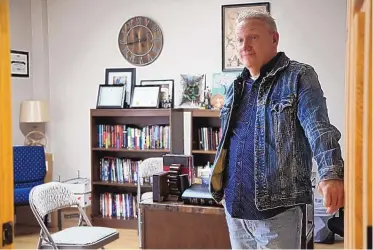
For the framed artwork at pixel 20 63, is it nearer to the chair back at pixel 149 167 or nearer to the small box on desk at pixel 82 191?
the small box on desk at pixel 82 191

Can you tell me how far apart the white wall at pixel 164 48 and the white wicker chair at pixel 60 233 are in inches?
92.5

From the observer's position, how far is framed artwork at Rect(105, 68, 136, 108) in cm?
586

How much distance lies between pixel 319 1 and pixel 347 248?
421 cm

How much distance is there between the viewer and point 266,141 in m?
1.94

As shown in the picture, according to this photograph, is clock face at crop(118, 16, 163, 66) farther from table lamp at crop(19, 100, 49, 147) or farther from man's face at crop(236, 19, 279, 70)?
man's face at crop(236, 19, 279, 70)

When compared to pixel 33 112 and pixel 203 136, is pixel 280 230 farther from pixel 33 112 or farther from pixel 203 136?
pixel 33 112

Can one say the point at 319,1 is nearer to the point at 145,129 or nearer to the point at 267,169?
the point at 145,129

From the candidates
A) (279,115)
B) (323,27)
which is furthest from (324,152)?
(323,27)

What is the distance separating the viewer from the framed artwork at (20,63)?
6.02 metres

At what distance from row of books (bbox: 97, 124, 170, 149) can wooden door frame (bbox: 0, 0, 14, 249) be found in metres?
4.10

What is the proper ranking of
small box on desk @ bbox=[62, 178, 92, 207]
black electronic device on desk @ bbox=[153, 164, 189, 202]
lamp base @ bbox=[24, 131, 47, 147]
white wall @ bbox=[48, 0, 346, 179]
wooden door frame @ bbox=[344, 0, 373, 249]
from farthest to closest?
1. lamp base @ bbox=[24, 131, 47, 147]
2. small box on desk @ bbox=[62, 178, 92, 207]
3. white wall @ bbox=[48, 0, 346, 179]
4. black electronic device on desk @ bbox=[153, 164, 189, 202]
5. wooden door frame @ bbox=[344, 0, 373, 249]

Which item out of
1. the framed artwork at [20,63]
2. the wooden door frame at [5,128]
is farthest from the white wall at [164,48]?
the wooden door frame at [5,128]

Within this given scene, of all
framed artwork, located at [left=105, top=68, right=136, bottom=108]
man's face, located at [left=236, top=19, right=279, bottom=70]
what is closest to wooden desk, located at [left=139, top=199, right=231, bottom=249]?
man's face, located at [left=236, top=19, right=279, bottom=70]

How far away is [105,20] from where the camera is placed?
602 centimetres
